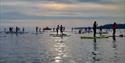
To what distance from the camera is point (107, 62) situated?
1373 inches

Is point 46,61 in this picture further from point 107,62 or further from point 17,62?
point 107,62

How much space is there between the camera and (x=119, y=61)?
117 feet

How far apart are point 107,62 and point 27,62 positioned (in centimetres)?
748

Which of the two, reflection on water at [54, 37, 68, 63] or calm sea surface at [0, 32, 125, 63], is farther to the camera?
reflection on water at [54, 37, 68, 63]

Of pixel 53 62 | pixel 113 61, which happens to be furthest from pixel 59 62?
pixel 113 61

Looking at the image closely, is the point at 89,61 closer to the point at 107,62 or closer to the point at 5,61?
the point at 107,62

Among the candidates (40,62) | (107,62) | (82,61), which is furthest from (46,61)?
(107,62)

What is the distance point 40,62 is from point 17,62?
7.11 ft

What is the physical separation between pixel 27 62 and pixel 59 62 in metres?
3.00

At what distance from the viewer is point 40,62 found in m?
35.0

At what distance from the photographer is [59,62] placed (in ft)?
114

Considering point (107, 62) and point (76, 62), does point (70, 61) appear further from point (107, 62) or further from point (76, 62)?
point (107, 62)

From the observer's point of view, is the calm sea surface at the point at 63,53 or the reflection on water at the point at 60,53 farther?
the reflection on water at the point at 60,53

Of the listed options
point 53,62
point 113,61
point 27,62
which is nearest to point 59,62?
point 53,62
